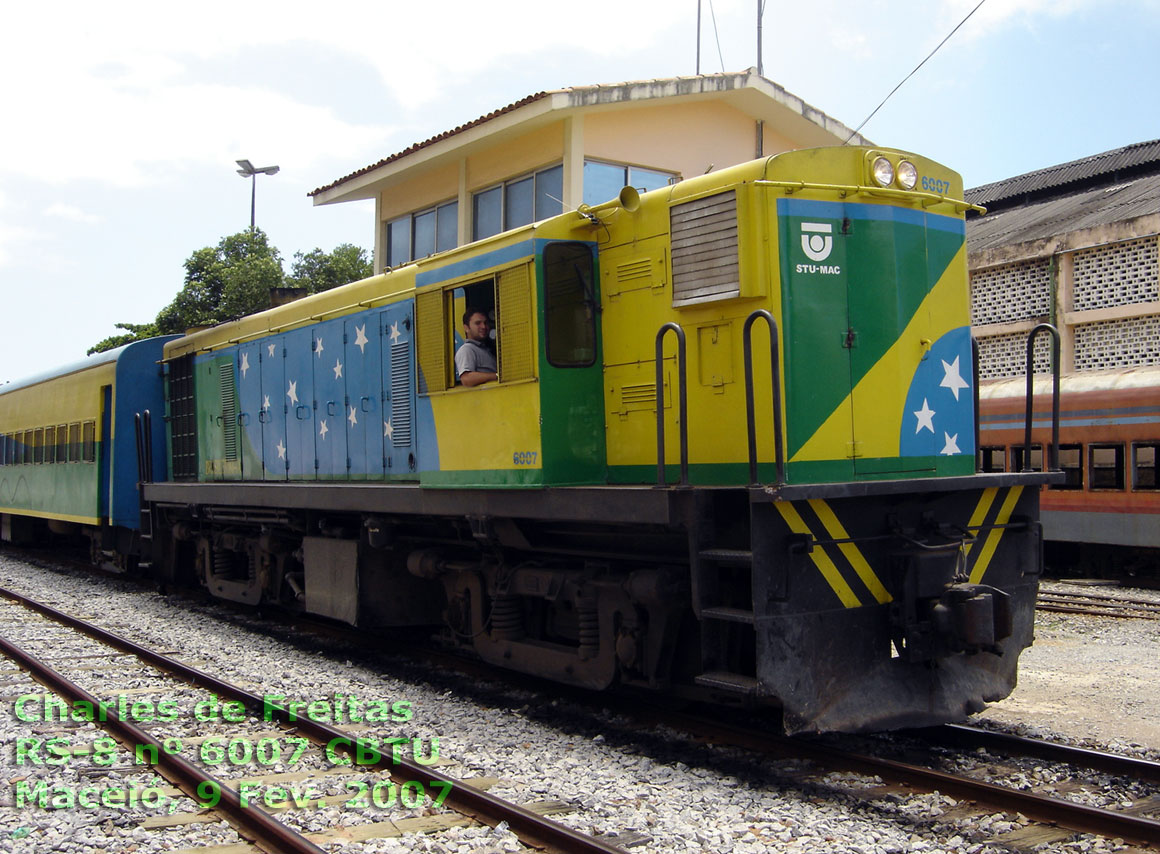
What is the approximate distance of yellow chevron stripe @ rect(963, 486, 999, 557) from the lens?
566 cm

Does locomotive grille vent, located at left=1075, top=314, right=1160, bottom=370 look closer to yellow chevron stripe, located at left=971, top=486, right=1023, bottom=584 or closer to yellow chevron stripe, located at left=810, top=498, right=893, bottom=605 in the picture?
yellow chevron stripe, located at left=971, top=486, right=1023, bottom=584

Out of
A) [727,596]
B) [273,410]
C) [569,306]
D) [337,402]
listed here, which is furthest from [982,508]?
[273,410]

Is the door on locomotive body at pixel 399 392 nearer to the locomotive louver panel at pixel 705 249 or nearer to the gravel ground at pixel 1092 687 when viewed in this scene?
the locomotive louver panel at pixel 705 249

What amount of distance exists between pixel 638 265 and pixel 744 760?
2854 mm

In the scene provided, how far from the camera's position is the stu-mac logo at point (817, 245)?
545 centimetres

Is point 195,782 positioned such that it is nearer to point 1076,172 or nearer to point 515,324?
point 515,324

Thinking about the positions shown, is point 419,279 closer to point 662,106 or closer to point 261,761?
point 261,761

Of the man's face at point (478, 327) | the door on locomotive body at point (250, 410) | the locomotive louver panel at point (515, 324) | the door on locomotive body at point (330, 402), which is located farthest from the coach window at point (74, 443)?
the locomotive louver panel at point (515, 324)

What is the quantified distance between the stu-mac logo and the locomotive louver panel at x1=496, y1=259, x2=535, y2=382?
165 centimetres

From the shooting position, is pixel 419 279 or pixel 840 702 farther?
pixel 419 279

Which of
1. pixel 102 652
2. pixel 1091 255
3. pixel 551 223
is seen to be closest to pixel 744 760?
pixel 551 223

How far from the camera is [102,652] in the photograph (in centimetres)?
876

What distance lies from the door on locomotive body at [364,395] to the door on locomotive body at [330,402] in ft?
0.39

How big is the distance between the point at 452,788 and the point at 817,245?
3351 mm
